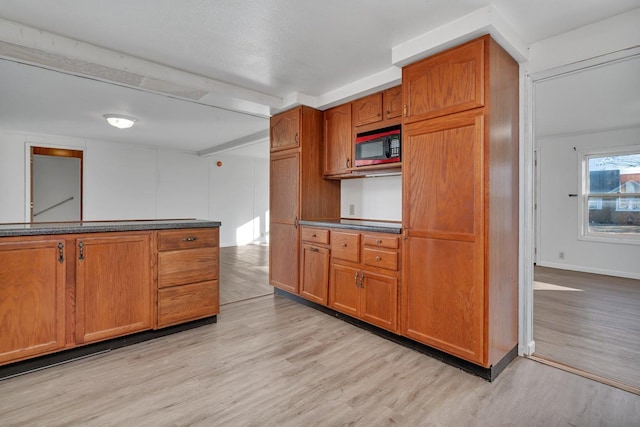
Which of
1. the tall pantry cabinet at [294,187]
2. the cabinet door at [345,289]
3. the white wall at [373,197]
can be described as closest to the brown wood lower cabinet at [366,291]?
the cabinet door at [345,289]

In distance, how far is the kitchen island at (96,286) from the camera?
6.80 ft

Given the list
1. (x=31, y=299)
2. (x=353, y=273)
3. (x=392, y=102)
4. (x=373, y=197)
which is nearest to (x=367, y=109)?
(x=392, y=102)

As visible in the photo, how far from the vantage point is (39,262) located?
214 cm

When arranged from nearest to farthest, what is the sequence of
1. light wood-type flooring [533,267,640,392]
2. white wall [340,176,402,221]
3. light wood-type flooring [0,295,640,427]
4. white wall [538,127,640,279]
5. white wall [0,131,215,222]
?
1. light wood-type flooring [0,295,640,427]
2. light wood-type flooring [533,267,640,392]
3. white wall [340,176,402,221]
4. white wall [538,127,640,279]
5. white wall [0,131,215,222]

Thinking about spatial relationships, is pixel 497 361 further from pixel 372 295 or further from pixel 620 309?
pixel 620 309

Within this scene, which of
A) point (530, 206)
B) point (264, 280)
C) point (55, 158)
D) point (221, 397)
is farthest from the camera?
point (55, 158)

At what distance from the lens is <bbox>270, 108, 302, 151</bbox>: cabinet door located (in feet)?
11.9

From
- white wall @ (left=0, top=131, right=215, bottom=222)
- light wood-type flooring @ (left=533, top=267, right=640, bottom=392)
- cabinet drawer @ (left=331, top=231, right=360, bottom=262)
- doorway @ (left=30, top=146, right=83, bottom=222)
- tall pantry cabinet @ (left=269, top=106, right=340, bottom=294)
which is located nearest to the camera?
light wood-type flooring @ (left=533, top=267, right=640, bottom=392)

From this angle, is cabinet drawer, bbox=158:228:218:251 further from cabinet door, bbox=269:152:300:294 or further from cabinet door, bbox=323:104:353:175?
cabinet door, bbox=323:104:353:175

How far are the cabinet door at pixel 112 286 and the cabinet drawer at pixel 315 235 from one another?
5.01 feet

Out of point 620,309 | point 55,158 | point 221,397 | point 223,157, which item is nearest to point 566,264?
point 620,309

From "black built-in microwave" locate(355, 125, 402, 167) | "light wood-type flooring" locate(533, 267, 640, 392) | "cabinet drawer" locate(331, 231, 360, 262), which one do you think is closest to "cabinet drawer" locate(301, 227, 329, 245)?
"cabinet drawer" locate(331, 231, 360, 262)

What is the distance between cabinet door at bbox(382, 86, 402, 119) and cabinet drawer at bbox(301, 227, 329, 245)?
1.28 meters

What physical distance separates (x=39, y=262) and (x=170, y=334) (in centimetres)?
111
